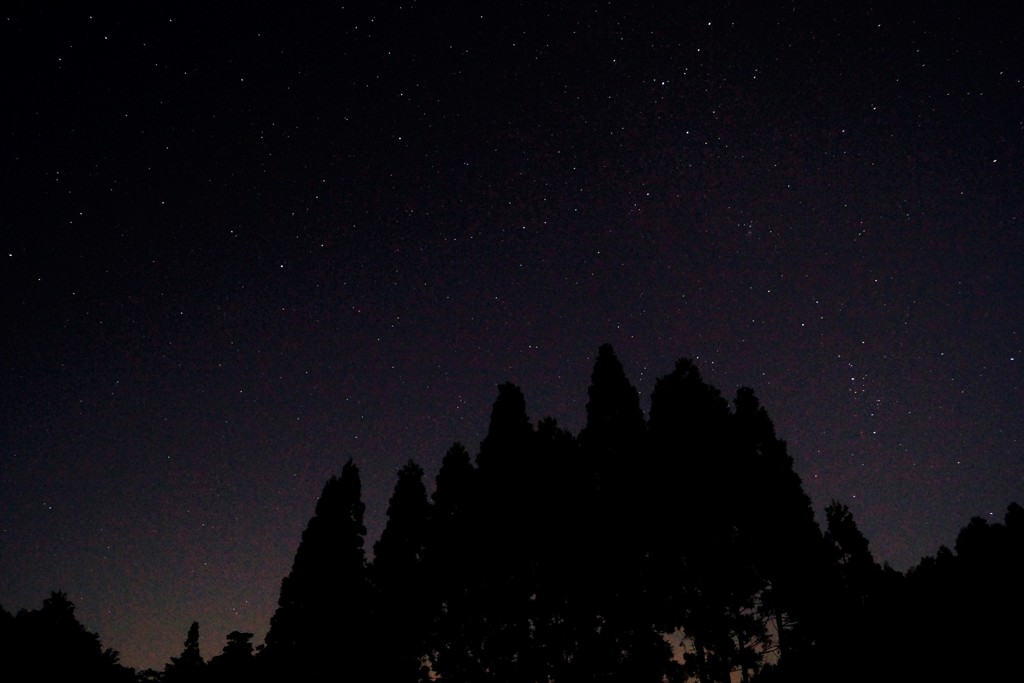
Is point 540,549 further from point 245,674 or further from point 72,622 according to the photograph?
point 72,622

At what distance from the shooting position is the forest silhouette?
1695 cm

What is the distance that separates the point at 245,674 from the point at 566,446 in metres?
11.7

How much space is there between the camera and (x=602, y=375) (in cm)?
2075

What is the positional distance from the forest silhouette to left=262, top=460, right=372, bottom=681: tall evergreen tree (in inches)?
2.8

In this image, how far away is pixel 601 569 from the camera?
18.4 metres

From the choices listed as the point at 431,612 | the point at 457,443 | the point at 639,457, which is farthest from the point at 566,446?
the point at 431,612

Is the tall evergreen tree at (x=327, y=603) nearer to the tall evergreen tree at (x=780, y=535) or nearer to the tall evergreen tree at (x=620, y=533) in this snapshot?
the tall evergreen tree at (x=620, y=533)

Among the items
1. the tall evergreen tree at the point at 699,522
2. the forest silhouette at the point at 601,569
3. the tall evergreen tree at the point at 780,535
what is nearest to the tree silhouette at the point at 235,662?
the forest silhouette at the point at 601,569

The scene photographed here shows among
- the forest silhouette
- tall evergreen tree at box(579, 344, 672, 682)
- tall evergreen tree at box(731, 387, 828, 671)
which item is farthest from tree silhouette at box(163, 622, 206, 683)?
tall evergreen tree at box(731, 387, 828, 671)

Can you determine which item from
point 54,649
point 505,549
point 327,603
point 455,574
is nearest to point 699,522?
point 505,549

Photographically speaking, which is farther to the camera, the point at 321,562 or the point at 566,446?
the point at 321,562

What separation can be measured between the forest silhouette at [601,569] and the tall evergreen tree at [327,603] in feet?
0.24

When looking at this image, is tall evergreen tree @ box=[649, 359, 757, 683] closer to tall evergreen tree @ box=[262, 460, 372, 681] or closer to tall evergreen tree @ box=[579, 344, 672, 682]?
tall evergreen tree @ box=[579, 344, 672, 682]

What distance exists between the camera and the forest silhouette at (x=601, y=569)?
1695 centimetres
